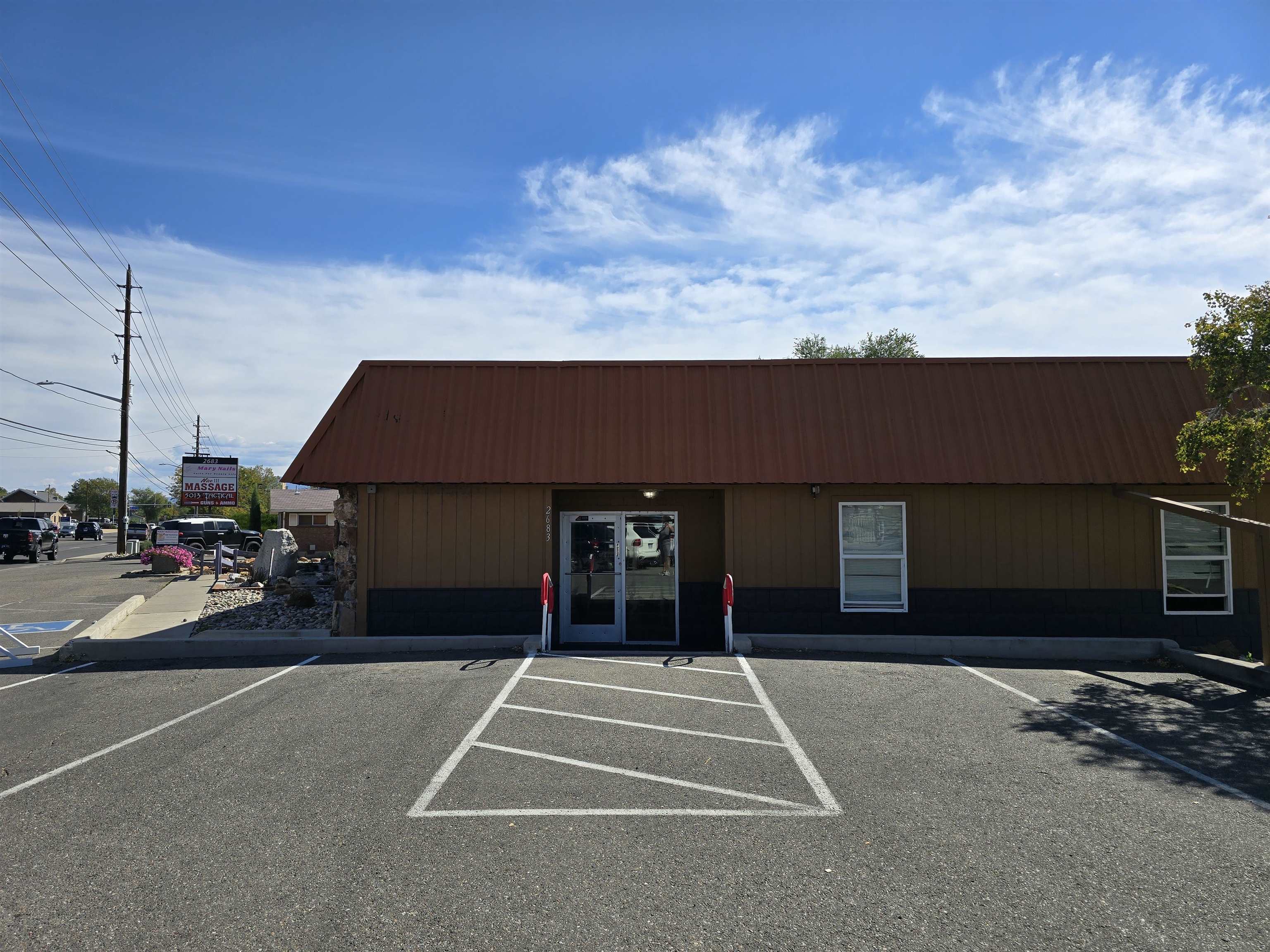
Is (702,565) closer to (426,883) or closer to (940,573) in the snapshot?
(940,573)

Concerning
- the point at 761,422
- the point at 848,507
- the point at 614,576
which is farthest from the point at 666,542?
the point at 848,507

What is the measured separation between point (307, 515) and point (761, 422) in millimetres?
38425

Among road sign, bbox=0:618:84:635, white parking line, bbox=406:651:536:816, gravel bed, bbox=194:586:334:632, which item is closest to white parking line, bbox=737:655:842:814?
white parking line, bbox=406:651:536:816

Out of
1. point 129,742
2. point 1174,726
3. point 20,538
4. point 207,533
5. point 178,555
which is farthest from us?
point 207,533

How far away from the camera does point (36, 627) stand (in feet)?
46.5

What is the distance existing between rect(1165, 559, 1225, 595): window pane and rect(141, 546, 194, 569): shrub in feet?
86.5

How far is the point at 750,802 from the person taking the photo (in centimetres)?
543

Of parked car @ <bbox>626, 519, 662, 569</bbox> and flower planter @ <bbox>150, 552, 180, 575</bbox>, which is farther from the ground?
parked car @ <bbox>626, 519, 662, 569</bbox>

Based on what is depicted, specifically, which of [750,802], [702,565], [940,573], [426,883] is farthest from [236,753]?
[940,573]

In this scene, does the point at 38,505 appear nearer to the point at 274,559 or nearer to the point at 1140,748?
the point at 274,559

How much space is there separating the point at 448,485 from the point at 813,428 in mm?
5797

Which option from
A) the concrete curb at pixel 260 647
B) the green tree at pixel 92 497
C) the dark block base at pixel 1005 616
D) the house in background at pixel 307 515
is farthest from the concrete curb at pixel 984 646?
the green tree at pixel 92 497

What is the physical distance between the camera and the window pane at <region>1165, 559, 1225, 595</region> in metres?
12.4

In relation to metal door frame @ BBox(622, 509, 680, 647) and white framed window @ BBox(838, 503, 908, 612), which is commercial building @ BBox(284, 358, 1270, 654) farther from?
metal door frame @ BBox(622, 509, 680, 647)
